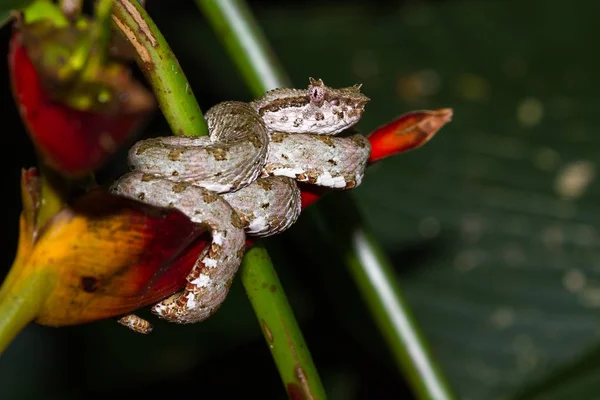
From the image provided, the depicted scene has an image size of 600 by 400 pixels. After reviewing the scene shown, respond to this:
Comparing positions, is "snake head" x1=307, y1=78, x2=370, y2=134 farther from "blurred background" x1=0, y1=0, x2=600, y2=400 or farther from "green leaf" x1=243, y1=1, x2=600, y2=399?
"green leaf" x1=243, y1=1, x2=600, y2=399

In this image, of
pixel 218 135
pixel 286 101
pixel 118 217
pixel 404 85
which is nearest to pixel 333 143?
pixel 286 101

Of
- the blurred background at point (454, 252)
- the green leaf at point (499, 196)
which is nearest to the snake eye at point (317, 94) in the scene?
the blurred background at point (454, 252)

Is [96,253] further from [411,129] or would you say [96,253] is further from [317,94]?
[317,94]

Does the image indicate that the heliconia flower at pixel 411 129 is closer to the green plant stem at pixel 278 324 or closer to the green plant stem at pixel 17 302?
the green plant stem at pixel 278 324

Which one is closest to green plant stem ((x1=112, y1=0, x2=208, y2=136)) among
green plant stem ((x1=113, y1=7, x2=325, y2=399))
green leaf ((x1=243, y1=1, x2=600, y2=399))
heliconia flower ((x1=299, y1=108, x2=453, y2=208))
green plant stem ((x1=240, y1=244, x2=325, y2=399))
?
green plant stem ((x1=113, y1=7, x2=325, y2=399))

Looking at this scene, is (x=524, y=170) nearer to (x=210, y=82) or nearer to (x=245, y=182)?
(x=210, y=82)

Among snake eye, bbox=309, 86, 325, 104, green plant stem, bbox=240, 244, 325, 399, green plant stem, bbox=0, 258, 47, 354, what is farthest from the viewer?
snake eye, bbox=309, 86, 325, 104
